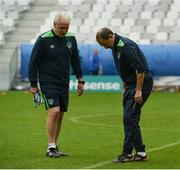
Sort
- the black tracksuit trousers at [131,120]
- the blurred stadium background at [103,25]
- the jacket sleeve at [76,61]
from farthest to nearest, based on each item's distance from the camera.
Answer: the blurred stadium background at [103,25], the jacket sleeve at [76,61], the black tracksuit trousers at [131,120]

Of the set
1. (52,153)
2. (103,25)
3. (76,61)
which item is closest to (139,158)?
(52,153)

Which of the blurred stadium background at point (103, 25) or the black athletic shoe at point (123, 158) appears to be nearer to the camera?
the black athletic shoe at point (123, 158)

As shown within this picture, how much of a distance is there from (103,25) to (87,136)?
921 inches

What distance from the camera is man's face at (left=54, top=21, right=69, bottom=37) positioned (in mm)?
11188

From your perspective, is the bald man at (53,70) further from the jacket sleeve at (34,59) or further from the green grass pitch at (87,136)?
the green grass pitch at (87,136)

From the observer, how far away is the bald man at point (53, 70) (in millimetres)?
11438

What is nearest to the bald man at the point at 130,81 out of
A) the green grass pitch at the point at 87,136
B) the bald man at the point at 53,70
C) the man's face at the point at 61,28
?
the green grass pitch at the point at 87,136

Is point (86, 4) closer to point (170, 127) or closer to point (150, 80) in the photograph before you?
point (170, 127)

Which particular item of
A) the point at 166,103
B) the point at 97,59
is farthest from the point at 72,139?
the point at 97,59

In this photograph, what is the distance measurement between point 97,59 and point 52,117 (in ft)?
72.3

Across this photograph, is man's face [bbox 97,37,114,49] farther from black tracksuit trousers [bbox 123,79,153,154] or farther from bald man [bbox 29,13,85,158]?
bald man [bbox 29,13,85,158]

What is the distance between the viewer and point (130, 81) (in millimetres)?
10836

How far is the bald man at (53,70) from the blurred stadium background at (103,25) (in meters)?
21.7

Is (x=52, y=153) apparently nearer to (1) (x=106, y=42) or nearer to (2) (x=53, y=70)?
(2) (x=53, y=70)
